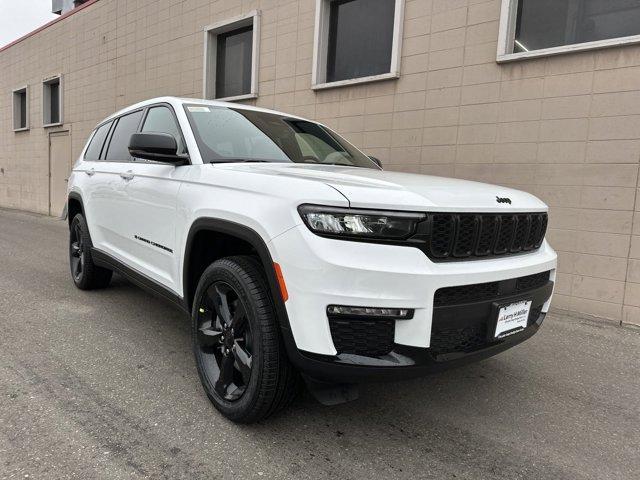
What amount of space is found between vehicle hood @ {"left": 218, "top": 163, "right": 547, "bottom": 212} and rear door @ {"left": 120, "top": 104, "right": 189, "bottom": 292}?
589 millimetres

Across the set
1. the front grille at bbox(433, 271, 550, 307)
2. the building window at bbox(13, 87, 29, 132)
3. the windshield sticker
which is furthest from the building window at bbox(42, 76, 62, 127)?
the front grille at bbox(433, 271, 550, 307)

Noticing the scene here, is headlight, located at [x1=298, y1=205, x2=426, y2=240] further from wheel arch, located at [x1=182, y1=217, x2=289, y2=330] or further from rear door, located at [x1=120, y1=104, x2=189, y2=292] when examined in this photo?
rear door, located at [x1=120, y1=104, x2=189, y2=292]

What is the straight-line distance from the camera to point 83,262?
4.95 m

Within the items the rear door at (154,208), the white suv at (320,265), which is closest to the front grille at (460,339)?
the white suv at (320,265)

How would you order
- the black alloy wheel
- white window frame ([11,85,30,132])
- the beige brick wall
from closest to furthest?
the black alloy wheel < the beige brick wall < white window frame ([11,85,30,132])

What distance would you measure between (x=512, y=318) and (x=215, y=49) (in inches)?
340

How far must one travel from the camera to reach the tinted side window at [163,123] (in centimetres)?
329

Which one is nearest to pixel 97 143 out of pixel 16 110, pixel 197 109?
pixel 197 109

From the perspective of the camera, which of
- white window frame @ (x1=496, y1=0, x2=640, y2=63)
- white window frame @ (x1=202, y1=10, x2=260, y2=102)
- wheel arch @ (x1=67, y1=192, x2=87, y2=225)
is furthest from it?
white window frame @ (x1=202, y1=10, x2=260, y2=102)

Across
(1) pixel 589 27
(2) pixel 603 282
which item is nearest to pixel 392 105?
(1) pixel 589 27

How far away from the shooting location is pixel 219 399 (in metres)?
2.65

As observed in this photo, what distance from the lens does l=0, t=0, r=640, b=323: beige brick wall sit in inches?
190

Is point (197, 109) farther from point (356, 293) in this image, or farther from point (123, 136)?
point (356, 293)

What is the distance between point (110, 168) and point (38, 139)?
510 inches
